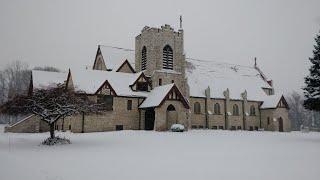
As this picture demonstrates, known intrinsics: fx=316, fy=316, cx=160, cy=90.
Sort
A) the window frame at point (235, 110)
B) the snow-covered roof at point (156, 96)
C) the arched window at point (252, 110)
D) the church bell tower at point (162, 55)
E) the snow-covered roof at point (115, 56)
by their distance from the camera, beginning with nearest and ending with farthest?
the snow-covered roof at point (156, 96), the church bell tower at point (162, 55), the snow-covered roof at point (115, 56), the window frame at point (235, 110), the arched window at point (252, 110)

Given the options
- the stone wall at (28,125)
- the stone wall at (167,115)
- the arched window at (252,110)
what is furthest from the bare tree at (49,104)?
the arched window at (252,110)

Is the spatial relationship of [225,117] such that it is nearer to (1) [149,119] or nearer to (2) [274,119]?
(2) [274,119]

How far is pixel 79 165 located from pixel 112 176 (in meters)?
3.02

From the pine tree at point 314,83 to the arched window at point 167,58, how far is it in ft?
69.0

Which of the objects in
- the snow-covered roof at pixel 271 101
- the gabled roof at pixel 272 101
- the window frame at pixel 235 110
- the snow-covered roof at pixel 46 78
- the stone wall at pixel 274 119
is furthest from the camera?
the window frame at pixel 235 110

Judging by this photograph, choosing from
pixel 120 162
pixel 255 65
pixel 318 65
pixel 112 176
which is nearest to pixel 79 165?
pixel 120 162

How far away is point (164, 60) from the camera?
47688 mm

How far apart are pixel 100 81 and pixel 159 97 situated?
7.85m

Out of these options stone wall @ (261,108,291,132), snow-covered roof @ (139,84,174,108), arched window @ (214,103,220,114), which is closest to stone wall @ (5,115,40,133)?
snow-covered roof @ (139,84,174,108)

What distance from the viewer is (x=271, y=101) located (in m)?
55.2

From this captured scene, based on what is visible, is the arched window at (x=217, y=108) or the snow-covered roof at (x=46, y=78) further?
the arched window at (x=217, y=108)

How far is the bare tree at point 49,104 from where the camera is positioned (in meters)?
24.8

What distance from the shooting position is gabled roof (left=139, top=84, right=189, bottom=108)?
3856 centimetres

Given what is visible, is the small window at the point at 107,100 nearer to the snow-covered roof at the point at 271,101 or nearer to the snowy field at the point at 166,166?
the snowy field at the point at 166,166
